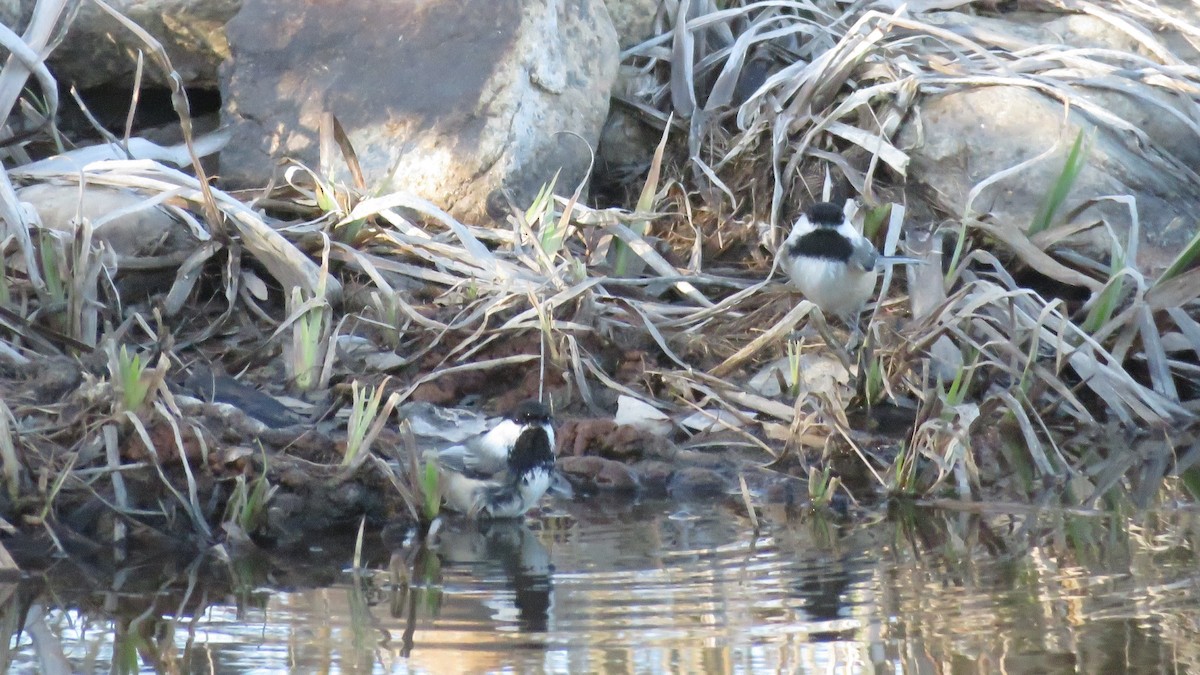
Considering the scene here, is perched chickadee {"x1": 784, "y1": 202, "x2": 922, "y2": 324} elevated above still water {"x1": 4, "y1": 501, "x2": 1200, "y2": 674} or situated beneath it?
elevated above

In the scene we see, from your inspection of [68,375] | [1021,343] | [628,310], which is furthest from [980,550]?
[68,375]

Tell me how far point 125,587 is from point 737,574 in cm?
140

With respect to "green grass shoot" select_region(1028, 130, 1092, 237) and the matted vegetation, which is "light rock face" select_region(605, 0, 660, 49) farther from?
"green grass shoot" select_region(1028, 130, 1092, 237)

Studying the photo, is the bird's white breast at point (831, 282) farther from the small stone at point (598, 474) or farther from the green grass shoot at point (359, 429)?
the green grass shoot at point (359, 429)

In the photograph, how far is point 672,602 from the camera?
3.33 meters

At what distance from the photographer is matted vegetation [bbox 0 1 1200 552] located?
414 centimetres

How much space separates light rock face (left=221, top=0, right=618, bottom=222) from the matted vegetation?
24 cm

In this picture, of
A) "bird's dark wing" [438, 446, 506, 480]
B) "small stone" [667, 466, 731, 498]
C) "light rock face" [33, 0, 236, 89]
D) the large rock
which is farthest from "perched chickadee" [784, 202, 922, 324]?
"light rock face" [33, 0, 236, 89]

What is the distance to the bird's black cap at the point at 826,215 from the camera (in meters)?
5.38

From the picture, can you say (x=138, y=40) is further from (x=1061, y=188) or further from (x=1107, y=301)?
(x=1107, y=301)

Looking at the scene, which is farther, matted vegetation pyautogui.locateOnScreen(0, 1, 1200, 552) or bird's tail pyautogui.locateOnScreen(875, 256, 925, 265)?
bird's tail pyautogui.locateOnScreen(875, 256, 925, 265)

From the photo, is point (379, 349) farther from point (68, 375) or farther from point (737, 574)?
point (737, 574)

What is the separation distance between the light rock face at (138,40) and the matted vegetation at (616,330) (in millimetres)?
645

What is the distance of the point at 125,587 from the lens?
348 cm
